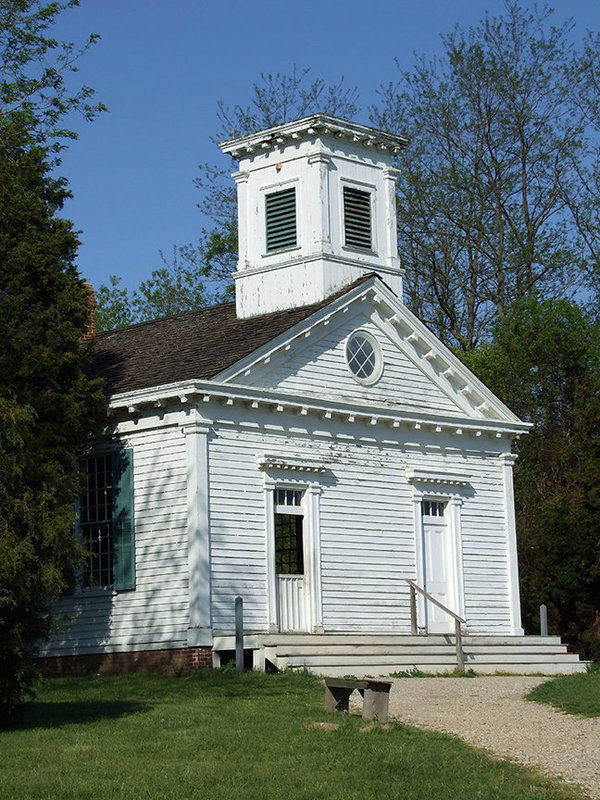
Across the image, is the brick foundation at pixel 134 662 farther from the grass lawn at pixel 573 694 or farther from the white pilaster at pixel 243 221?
the white pilaster at pixel 243 221

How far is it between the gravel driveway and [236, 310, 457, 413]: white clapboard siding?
5852 mm

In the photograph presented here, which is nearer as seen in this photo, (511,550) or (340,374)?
(340,374)

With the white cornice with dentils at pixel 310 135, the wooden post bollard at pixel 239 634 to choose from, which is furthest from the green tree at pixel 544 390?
the wooden post bollard at pixel 239 634

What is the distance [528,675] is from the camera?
2444cm

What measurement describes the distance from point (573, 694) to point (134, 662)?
25.6ft

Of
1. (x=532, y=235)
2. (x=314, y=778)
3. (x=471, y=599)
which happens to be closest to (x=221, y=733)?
(x=314, y=778)

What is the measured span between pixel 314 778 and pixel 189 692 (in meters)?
7.11

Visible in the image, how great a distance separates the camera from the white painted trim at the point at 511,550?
27797 millimetres

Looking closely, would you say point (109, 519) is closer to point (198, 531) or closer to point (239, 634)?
point (198, 531)

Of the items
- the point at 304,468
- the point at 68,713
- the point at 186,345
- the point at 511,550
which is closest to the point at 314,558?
the point at 304,468

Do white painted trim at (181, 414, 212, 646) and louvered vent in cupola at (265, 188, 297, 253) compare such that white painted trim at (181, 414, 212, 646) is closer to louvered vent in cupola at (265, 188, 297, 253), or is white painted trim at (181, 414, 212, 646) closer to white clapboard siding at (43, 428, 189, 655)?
white clapboard siding at (43, 428, 189, 655)

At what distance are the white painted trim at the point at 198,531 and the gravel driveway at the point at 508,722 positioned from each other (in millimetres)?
3251

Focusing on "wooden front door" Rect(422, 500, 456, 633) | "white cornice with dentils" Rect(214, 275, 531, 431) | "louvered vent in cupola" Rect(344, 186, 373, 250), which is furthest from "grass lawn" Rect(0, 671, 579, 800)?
"louvered vent in cupola" Rect(344, 186, 373, 250)

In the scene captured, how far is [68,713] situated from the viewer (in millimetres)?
17312
